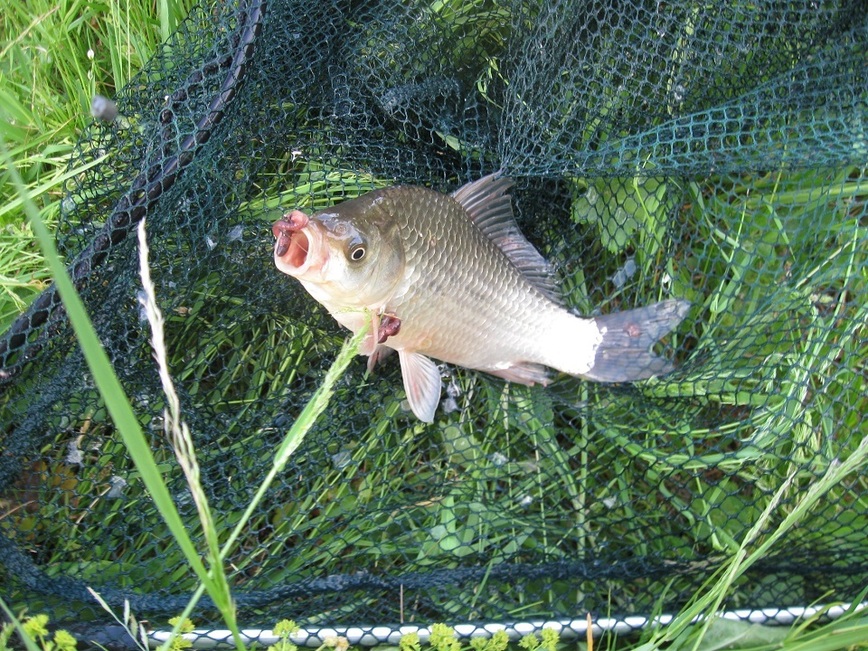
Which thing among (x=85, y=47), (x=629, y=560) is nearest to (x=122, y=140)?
(x=85, y=47)

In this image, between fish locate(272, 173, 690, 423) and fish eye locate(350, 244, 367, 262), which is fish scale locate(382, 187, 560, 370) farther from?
fish eye locate(350, 244, 367, 262)

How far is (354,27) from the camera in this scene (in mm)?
1921

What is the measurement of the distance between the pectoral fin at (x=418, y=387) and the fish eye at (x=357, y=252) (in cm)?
36

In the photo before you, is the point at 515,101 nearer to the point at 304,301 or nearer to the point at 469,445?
the point at 304,301

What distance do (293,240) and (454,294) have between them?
425mm

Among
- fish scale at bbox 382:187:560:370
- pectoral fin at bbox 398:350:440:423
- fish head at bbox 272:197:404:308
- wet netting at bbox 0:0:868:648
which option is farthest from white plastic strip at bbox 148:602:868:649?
fish head at bbox 272:197:404:308

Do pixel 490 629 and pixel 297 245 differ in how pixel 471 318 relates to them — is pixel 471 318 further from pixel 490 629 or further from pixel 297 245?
pixel 490 629

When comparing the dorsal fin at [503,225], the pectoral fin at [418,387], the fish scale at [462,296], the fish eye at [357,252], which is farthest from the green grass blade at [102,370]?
the dorsal fin at [503,225]

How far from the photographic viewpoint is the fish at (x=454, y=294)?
61.7 inches

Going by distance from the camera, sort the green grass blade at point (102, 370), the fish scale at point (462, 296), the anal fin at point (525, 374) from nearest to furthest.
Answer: the green grass blade at point (102, 370)
the fish scale at point (462, 296)
the anal fin at point (525, 374)

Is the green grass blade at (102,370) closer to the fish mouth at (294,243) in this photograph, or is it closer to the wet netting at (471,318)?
the fish mouth at (294,243)

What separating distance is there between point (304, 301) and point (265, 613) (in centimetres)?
78

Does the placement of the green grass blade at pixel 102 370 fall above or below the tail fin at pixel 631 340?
above

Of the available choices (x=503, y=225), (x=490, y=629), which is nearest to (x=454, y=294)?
(x=503, y=225)
